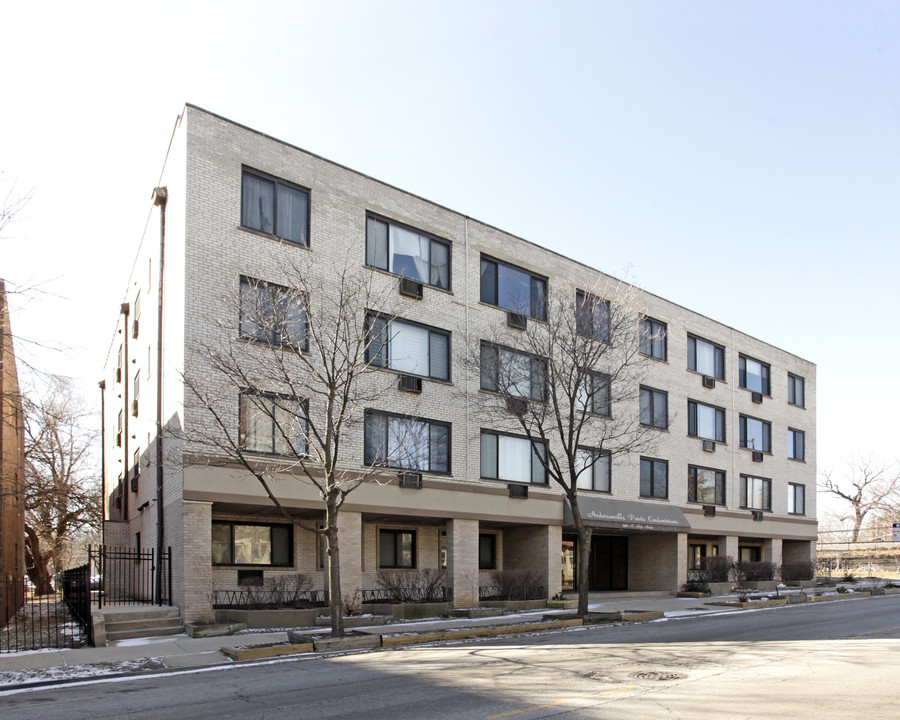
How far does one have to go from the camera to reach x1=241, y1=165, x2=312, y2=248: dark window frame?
22188mm

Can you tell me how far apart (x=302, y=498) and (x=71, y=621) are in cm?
685

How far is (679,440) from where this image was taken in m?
35.7

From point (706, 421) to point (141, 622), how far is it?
26.6 meters

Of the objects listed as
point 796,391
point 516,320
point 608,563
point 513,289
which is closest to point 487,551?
point 516,320

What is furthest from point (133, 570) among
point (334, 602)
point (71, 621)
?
point (334, 602)

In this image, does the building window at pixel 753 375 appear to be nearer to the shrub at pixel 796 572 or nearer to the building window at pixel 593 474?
the shrub at pixel 796 572

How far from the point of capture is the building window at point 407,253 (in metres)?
25.0

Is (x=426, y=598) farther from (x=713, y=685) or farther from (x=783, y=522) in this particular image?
(x=783, y=522)

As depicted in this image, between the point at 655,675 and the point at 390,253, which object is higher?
the point at 390,253

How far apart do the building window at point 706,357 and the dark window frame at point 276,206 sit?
20.3m

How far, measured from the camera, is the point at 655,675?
11891mm

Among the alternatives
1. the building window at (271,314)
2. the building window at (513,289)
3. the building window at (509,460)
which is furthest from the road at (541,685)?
the building window at (513,289)

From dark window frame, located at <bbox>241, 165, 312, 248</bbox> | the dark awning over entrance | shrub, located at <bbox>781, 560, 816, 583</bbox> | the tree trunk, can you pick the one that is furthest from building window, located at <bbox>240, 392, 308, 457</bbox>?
shrub, located at <bbox>781, 560, 816, 583</bbox>

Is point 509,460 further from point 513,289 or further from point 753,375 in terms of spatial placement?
point 753,375
